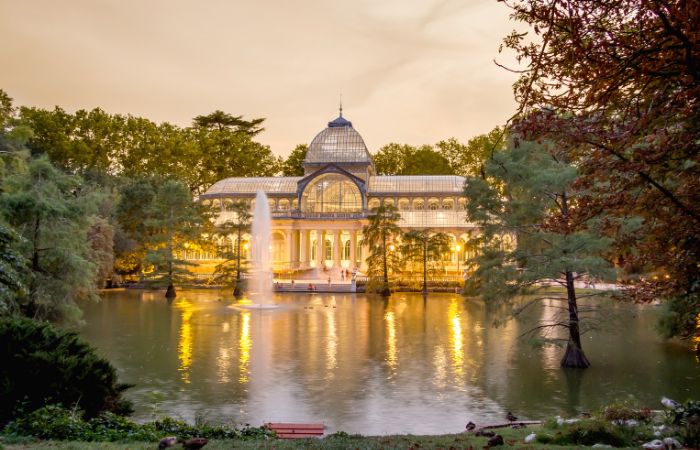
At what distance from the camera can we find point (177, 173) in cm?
7081

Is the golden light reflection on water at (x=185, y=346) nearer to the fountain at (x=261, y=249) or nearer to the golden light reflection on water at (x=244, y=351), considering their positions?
the golden light reflection on water at (x=244, y=351)

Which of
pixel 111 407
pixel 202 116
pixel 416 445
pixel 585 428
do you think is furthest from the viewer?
pixel 202 116

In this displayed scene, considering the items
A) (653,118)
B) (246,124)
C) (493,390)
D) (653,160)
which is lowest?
(493,390)

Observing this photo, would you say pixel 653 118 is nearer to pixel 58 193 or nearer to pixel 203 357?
pixel 203 357

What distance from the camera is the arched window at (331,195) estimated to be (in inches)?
2517

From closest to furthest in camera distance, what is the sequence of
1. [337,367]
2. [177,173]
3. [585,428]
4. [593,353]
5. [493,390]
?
[585,428]
[493,390]
[337,367]
[593,353]
[177,173]

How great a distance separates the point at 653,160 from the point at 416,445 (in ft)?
16.6

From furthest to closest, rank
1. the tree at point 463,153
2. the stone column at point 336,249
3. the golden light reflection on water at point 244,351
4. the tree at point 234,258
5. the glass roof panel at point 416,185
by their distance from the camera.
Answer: the tree at point 463,153 → the glass roof panel at point 416,185 → the stone column at point 336,249 → the tree at point 234,258 → the golden light reflection on water at point 244,351

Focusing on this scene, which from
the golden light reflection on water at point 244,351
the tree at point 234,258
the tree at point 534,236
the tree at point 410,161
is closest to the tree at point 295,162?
the tree at point 410,161

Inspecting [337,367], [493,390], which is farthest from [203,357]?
[493,390]

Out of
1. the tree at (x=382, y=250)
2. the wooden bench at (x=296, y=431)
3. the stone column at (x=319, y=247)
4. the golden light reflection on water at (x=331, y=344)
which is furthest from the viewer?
the stone column at (x=319, y=247)

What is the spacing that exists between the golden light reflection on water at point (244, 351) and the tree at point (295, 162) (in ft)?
204

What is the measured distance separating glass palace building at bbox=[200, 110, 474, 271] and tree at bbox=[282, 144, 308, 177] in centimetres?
2255

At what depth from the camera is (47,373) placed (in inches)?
413
